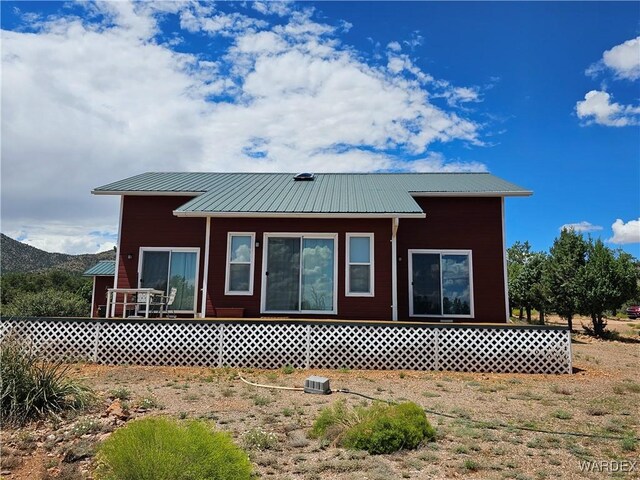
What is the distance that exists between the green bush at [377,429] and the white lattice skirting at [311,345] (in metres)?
4.48

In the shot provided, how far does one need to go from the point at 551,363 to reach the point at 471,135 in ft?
31.7

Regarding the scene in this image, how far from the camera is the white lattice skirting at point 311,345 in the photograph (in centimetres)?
986

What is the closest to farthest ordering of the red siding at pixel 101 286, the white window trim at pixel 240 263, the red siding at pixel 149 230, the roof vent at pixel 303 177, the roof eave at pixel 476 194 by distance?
1. the white window trim at pixel 240 263
2. the roof eave at pixel 476 194
3. the red siding at pixel 149 230
4. the roof vent at pixel 303 177
5. the red siding at pixel 101 286

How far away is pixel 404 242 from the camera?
13.5 meters

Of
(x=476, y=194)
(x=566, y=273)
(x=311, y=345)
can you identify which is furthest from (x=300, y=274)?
(x=566, y=273)

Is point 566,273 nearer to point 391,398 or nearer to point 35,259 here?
point 391,398

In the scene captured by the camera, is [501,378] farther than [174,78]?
No

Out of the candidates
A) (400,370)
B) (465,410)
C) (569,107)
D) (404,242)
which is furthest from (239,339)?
(569,107)

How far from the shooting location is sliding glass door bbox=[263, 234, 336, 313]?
39.2 feet

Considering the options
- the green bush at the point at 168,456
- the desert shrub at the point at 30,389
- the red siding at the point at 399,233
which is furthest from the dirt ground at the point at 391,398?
the red siding at the point at 399,233

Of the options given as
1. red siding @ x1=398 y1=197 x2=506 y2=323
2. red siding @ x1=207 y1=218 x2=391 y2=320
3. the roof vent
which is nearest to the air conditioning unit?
red siding @ x1=207 y1=218 x2=391 y2=320

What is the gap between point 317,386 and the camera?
7.47m

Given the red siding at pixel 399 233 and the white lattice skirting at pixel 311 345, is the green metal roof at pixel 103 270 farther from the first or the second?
the white lattice skirting at pixel 311 345

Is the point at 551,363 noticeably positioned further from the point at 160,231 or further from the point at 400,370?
the point at 160,231
